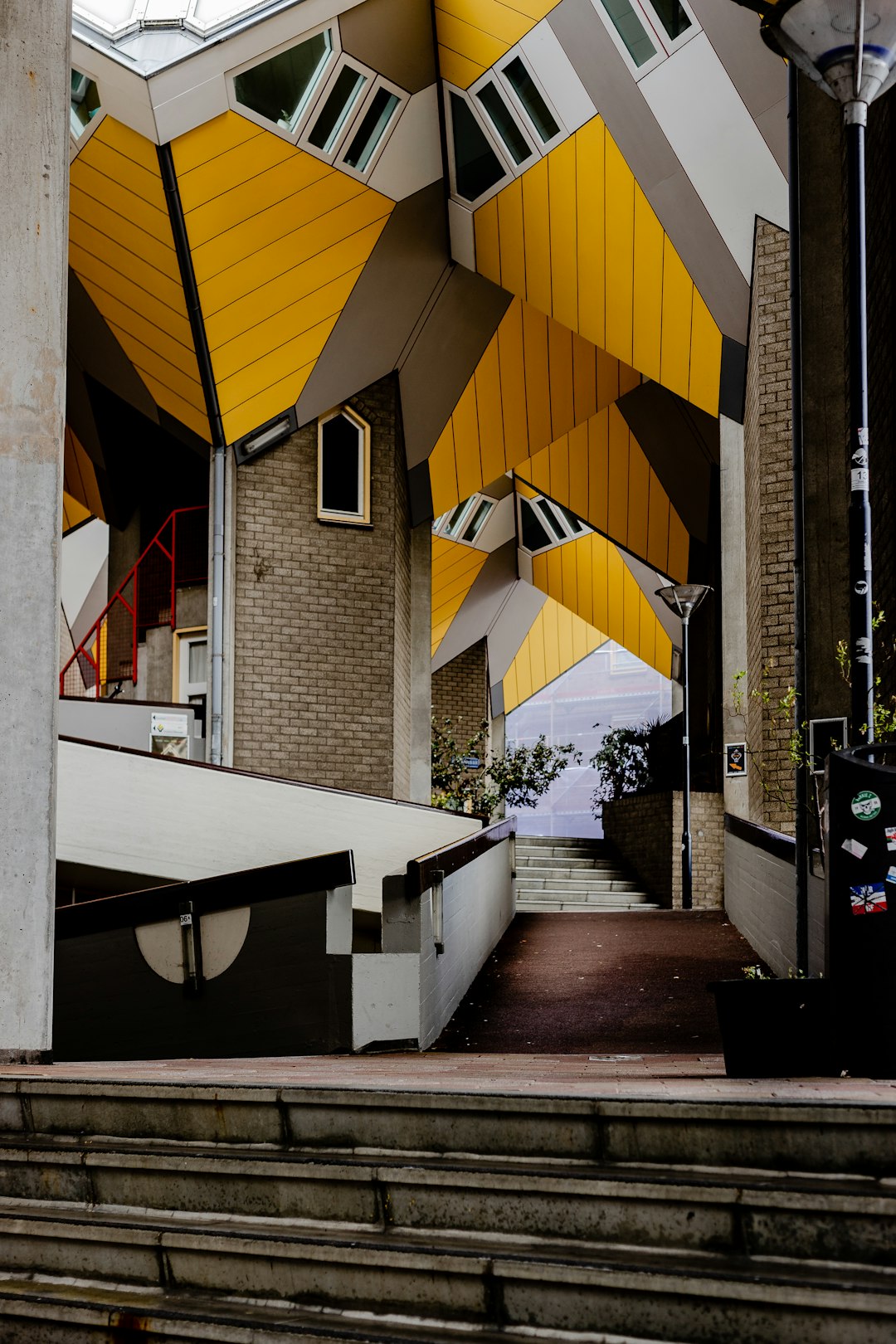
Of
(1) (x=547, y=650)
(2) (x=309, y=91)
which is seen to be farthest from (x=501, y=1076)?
(1) (x=547, y=650)

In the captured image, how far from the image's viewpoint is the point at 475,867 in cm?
986

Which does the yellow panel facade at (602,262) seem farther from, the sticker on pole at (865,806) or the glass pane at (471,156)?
the sticker on pole at (865,806)

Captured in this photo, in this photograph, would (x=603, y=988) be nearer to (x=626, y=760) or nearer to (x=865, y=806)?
(x=865, y=806)

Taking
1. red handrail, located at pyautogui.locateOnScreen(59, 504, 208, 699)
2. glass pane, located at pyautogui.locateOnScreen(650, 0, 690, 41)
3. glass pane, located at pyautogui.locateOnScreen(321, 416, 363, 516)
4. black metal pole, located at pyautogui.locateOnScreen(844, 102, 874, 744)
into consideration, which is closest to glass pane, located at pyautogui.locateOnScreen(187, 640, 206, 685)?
red handrail, located at pyautogui.locateOnScreen(59, 504, 208, 699)

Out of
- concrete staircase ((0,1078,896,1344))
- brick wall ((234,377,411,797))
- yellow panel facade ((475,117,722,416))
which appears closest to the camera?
concrete staircase ((0,1078,896,1344))

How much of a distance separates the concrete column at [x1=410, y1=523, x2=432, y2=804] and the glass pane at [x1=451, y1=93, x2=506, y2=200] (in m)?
5.13

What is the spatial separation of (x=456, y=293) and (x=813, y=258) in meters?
8.12

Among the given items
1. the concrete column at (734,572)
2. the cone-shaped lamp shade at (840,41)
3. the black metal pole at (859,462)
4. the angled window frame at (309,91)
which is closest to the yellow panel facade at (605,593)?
the concrete column at (734,572)

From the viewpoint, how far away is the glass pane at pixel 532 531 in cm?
2598

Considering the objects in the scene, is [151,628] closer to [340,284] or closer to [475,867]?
[340,284]

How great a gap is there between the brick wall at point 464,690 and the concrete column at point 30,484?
21528 millimetres

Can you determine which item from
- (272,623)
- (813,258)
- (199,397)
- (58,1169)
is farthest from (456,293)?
(58,1169)

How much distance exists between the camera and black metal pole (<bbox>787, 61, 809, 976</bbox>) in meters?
5.74

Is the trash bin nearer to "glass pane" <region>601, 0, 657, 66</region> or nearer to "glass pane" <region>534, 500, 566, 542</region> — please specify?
"glass pane" <region>601, 0, 657, 66</region>
